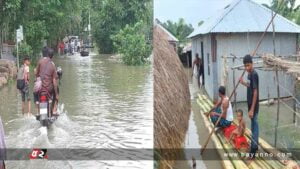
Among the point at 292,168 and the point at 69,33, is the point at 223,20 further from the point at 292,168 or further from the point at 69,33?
the point at 69,33

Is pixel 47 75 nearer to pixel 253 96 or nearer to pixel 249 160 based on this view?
pixel 253 96

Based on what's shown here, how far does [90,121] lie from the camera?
25.4 ft

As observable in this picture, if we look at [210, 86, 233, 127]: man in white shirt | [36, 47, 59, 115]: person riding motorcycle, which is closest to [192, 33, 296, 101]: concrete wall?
[210, 86, 233, 127]: man in white shirt

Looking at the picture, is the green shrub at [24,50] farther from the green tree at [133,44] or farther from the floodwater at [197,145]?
the floodwater at [197,145]

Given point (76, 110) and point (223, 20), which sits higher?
point (223, 20)

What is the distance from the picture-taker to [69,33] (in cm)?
1914

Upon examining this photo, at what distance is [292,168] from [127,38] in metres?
16.9

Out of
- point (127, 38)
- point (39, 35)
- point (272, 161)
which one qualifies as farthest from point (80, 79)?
point (272, 161)

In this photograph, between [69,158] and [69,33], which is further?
[69,33]

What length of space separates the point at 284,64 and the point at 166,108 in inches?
53.7

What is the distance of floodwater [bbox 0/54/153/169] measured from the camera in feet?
20.2

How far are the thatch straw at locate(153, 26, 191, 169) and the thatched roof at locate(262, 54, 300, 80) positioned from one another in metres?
1.17

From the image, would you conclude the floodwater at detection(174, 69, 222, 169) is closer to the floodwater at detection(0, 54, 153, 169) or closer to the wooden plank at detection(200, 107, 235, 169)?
the wooden plank at detection(200, 107, 235, 169)

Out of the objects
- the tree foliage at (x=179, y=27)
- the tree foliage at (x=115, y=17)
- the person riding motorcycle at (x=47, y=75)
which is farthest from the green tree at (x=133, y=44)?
the person riding motorcycle at (x=47, y=75)
